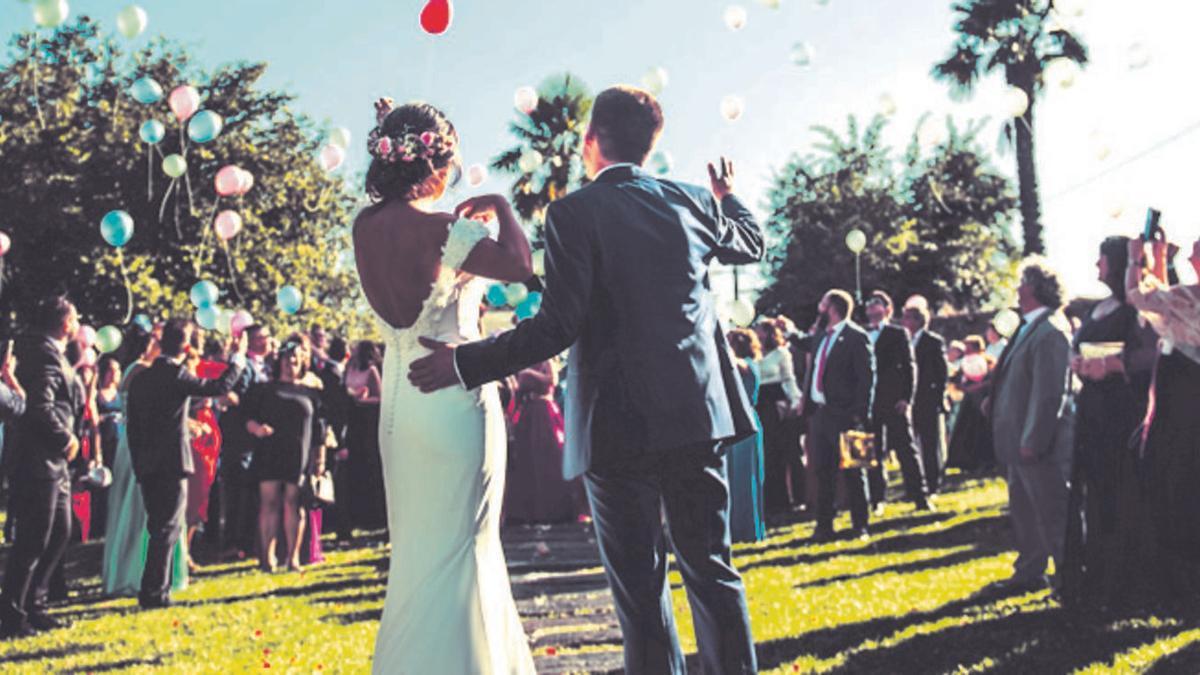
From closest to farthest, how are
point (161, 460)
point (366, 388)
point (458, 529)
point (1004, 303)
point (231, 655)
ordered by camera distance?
point (458, 529), point (231, 655), point (161, 460), point (366, 388), point (1004, 303)

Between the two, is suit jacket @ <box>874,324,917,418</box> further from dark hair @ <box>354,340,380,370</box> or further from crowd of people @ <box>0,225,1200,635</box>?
dark hair @ <box>354,340,380,370</box>

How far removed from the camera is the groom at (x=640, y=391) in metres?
2.89

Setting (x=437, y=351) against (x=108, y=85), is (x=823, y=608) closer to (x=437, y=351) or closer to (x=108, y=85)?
(x=437, y=351)

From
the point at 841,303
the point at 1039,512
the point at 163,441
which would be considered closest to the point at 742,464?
the point at 841,303

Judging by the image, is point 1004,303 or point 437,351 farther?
point 1004,303

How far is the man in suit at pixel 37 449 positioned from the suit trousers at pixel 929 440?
8855 mm

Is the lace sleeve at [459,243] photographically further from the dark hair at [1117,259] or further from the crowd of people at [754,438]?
the dark hair at [1117,259]

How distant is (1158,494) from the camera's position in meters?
3.72

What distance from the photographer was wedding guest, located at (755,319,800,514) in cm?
1061

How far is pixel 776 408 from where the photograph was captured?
10.9 m

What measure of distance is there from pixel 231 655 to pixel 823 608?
11.3 ft

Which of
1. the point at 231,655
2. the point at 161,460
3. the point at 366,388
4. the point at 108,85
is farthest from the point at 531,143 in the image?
the point at 231,655

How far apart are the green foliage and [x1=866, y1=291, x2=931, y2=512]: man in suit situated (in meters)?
24.1

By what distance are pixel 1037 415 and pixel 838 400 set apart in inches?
113
